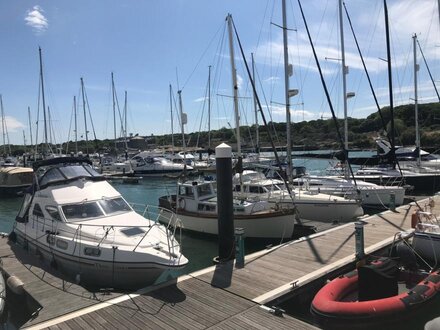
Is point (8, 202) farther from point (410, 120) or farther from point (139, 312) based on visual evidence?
point (410, 120)

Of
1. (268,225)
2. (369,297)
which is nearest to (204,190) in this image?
(268,225)

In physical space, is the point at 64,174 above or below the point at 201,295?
above

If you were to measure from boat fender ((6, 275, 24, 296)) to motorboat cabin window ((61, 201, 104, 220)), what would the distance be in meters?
2.32

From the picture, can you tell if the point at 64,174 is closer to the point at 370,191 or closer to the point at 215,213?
the point at 215,213

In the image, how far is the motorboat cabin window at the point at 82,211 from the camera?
1122cm

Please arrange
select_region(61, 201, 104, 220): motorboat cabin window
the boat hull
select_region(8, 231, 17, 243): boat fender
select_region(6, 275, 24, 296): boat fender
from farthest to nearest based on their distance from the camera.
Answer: select_region(8, 231, 17, 243): boat fender < select_region(61, 201, 104, 220): motorboat cabin window < the boat hull < select_region(6, 275, 24, 296): boat fender

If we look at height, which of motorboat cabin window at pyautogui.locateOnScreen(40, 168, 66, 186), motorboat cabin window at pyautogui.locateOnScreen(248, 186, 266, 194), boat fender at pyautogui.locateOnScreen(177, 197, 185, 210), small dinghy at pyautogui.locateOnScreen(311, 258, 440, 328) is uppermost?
motorboat cabin window at pyautogui.locateOnScreen(40, 168, 66, 186)

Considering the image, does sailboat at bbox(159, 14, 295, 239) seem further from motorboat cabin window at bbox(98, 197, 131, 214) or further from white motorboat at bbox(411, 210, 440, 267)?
white motorboat at bbox(411, 210, 440, 267)

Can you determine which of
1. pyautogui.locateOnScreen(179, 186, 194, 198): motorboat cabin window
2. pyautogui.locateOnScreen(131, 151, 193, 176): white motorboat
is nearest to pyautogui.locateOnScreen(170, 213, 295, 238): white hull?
pyautogui.locateOnScreen(179, 186, 194, 198): motorboat cabin window

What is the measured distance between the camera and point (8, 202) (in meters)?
32.9

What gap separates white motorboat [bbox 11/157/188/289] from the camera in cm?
931

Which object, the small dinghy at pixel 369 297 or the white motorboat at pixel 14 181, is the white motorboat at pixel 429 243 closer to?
the small dinghy at pixel 369 297

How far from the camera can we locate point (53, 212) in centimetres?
1145

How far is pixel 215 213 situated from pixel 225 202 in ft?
19.3
